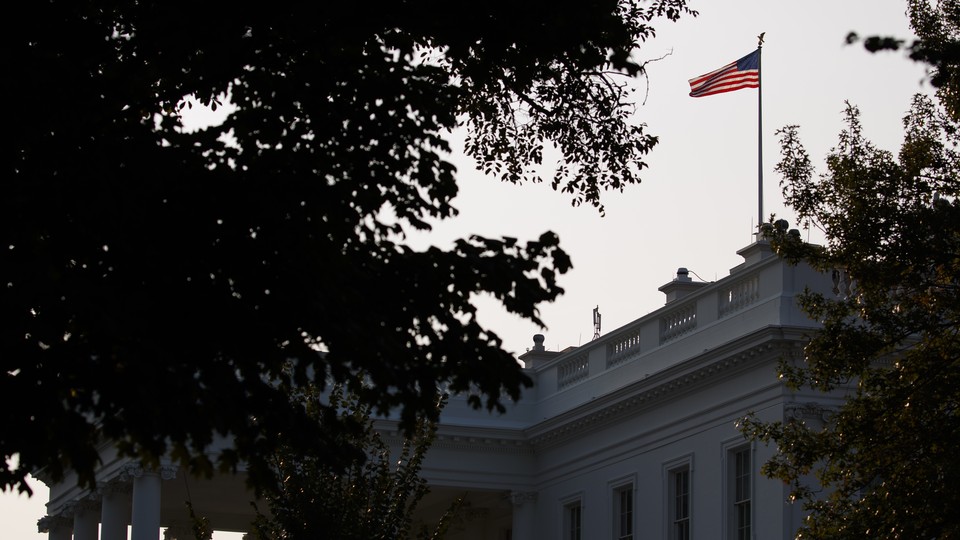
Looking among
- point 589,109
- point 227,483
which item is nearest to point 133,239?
point 589,109

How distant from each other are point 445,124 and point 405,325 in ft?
5.49

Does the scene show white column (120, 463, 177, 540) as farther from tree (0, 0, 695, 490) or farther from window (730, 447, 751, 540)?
tree (0, 0, 695, 490)

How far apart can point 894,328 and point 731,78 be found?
56.1 feet

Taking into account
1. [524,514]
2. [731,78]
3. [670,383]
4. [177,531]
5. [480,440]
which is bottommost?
[524,514]

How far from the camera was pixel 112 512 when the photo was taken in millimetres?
42812

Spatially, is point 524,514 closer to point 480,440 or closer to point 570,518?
point 570,518

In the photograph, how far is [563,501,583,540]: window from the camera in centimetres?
3944

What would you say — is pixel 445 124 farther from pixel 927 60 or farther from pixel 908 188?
pixel 908 188

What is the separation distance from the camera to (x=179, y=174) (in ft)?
36.0

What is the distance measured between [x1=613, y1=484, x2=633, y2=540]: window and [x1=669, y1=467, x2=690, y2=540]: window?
210cm

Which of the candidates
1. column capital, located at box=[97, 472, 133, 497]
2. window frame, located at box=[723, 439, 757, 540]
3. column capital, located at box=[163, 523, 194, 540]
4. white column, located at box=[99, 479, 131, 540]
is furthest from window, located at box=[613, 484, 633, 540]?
column capital, located at box=[163, 523, 194, 540]

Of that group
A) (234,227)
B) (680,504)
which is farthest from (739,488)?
(234,227)

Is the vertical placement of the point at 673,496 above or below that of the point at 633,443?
below

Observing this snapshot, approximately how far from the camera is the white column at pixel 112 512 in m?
42.3
